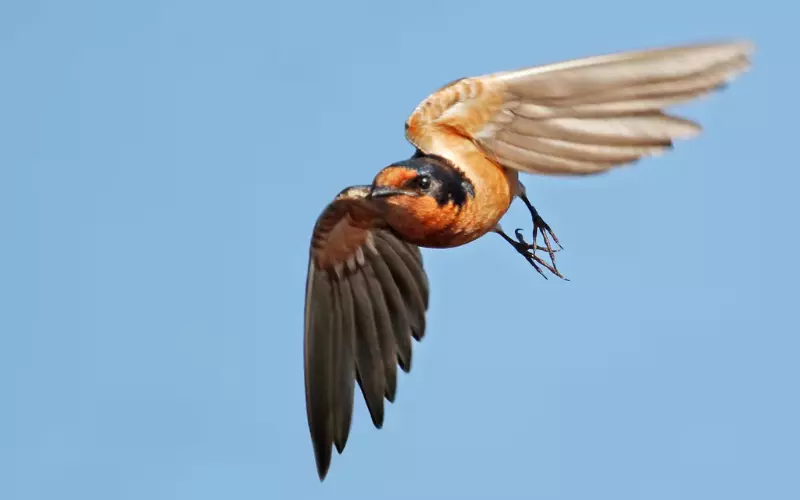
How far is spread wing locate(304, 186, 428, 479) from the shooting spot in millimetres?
11469

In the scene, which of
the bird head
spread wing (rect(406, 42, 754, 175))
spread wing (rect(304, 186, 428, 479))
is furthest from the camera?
spread wing (rect(304, 186, 428, 479))

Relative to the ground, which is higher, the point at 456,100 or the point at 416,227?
the point at 456,100

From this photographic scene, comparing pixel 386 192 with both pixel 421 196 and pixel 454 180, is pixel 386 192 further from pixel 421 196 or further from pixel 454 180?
pixel 454 180

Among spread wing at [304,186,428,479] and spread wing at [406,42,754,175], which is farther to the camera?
spread wing at [304,186,428,479]

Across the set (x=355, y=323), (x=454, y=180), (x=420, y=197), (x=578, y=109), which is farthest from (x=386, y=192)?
(x=355, y=323)

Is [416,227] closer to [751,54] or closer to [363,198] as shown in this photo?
[363,198]

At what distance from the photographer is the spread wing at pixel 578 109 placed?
27.2ft

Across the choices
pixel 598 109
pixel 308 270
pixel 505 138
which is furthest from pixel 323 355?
pixel 598 109

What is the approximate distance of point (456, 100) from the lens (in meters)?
9.67

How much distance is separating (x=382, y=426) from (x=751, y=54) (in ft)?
14.6

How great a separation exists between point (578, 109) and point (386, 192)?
1.11 metres

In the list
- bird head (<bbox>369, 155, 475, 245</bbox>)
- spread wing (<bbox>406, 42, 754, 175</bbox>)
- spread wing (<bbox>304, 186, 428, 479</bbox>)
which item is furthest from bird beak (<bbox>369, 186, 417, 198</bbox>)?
spread wing (<bbox>304, 186, 428, 479</bbox>)

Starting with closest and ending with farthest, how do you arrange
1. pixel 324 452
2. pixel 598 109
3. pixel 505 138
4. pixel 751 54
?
pixel 751 54 < pixel 598 109 < pixel 505 138 < pixel 324 452

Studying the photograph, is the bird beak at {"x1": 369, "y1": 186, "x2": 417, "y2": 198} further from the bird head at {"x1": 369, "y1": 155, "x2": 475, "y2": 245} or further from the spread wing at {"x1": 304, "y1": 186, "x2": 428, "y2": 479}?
the spread wing at {"x1": 304, "y1": 186, "x2": 428, "y2": 479}
